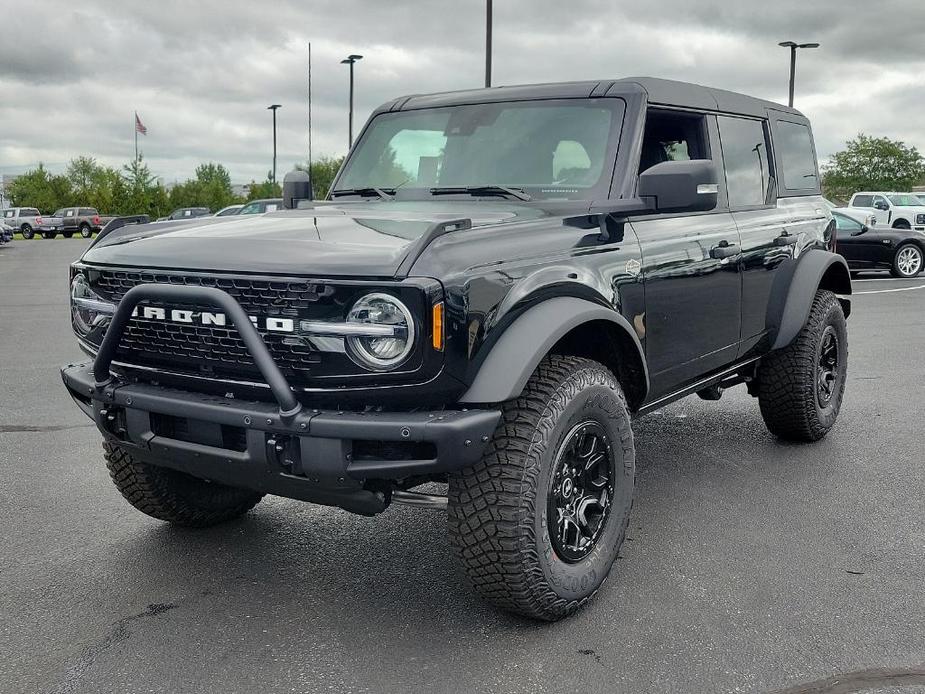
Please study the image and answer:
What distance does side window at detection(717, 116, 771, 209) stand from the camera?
4.77m

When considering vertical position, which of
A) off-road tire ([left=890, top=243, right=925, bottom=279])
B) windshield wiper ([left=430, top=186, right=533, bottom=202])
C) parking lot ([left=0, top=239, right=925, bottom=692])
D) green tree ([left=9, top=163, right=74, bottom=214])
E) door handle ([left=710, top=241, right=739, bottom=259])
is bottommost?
parking lot ([left=0, top=239, right=925, bottom=692])

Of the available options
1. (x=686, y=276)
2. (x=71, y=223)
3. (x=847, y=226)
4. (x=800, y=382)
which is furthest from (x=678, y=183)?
(x=71, y=223)

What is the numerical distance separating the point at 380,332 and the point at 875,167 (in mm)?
69267

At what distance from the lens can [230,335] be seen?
9.71 feet

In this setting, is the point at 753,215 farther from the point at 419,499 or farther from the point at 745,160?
the point at 419,499

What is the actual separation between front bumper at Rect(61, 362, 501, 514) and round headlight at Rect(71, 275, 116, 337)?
1.19 feet

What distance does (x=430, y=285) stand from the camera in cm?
278

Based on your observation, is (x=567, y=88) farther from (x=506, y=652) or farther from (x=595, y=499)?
(x=506, y=652)

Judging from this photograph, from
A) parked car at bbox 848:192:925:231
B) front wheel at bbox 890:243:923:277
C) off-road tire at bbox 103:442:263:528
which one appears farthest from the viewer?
parked car at bbox 848:192:925:231

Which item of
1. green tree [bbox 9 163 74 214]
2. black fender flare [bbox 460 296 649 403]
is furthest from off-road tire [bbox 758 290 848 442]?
green tree [bbox 9 163 74 214]

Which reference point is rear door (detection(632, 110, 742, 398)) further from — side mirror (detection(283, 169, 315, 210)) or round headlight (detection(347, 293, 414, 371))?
side mirror (detection(283, 169, 315, 210))

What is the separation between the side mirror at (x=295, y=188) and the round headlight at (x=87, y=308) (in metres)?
1.64

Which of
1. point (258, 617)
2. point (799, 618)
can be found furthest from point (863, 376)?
point (258, 617)

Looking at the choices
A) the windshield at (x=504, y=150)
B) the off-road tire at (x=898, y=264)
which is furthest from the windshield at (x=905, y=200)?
the windshield at (x=504, y=150)
